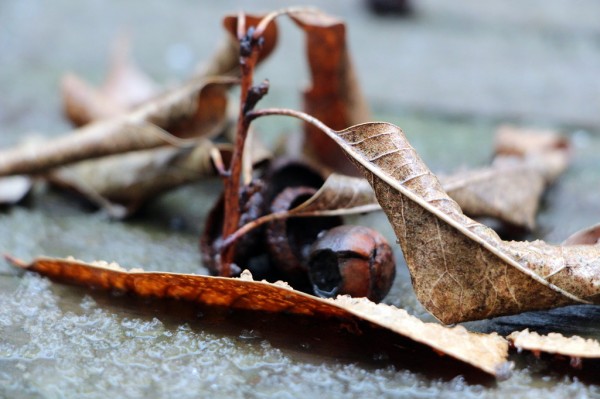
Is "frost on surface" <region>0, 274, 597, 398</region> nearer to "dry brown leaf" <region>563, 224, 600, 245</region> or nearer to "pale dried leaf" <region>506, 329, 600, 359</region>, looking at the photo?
"pale dried leaf" <region>506, 329, 600, 359</region>

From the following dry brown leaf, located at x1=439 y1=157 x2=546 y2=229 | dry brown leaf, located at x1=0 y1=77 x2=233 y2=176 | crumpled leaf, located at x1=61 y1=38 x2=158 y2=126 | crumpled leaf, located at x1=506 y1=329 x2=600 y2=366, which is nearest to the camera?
crumpled leaf, located at x1=506 y1=329 x2=600 y2=366

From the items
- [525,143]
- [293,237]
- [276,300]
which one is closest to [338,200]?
[293,237]

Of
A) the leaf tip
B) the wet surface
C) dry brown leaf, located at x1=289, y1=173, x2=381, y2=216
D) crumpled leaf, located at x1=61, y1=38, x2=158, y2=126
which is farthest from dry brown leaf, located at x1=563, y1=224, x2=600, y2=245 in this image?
crumpled leaf, located at x1=61, y1=38, x2=158, y2=126

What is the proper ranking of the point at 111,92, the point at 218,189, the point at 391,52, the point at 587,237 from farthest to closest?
the point at 391,52 < the point at 111,92 < the point at 218,189 < the point at 587,237

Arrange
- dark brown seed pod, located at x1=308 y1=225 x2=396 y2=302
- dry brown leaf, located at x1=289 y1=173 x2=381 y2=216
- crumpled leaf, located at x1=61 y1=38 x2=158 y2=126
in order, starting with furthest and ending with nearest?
crumpled leaf, located at x1=61 y1=38 x2=158 y2=126 → dry brown leaf, located at x1=289 y1=173 x2=381 y2=216 → dark brown seed pod, located at x1=308 y1=225 x2=396 y2=302

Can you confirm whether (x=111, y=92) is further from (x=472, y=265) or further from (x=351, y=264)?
(x=472, y=265)

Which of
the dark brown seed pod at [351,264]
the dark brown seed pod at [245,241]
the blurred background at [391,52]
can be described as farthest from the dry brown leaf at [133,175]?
the blurred background at [391,52]
